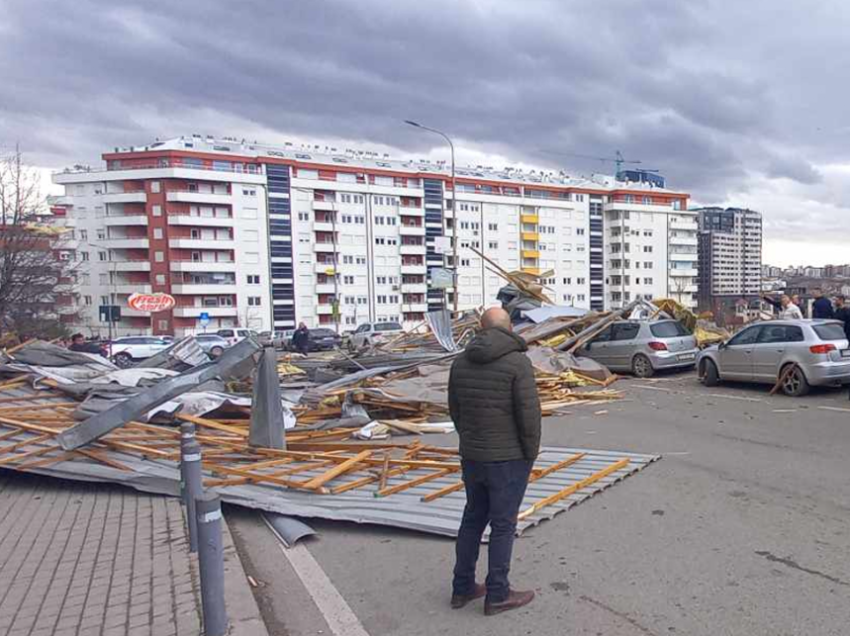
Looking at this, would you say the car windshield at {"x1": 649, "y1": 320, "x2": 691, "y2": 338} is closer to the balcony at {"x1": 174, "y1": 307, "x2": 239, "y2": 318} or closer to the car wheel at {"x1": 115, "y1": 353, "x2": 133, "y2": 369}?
the car wheel at {"x1": 115, "y1": 353, "x2": 133, "y2": 369}

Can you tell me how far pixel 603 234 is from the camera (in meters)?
101

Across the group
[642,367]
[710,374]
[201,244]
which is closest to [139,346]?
[642,367]

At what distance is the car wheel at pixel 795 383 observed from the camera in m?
12.4

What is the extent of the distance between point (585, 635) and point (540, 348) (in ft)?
43.4

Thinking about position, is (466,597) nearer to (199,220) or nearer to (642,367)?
(642,367)

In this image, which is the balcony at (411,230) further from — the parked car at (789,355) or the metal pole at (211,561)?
the metal pole at (211,561)

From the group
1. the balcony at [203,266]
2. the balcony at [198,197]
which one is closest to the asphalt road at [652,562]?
the balcony at [203,266]

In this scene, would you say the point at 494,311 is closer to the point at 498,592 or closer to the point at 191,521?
the point at 498,592

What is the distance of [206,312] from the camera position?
240 feet

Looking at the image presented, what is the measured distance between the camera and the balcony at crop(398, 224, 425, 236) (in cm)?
8650

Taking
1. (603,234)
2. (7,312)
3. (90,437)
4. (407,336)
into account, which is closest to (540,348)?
(407,336)

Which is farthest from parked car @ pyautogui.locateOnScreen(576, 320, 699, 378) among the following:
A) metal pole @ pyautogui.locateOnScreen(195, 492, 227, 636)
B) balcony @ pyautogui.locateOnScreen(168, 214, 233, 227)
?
balcony @ pyautogui.locateOnScreen(168, 214, 233, 227)

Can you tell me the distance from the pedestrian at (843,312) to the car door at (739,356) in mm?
1451

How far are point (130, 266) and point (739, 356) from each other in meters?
73.9
